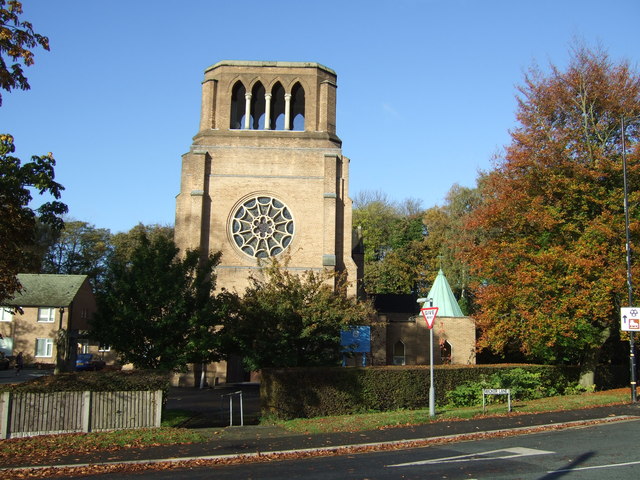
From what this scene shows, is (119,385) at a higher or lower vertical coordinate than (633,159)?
lower

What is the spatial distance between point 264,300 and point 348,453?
8.29m

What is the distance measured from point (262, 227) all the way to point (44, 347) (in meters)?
27.2

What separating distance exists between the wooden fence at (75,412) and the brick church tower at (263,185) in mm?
15634

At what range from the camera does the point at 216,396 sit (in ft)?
87.3

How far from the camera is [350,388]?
64.1 ft

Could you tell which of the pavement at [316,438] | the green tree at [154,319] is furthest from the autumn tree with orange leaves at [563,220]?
the green tree at [154,319]

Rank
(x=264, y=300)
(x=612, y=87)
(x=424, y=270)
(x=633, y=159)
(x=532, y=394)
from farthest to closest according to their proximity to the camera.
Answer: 1. (x=424, y=270)
2. (x=612, y=87)
3. (x=633, y=159)
4. (x=532, y=394)
5. (x=264, y=300)

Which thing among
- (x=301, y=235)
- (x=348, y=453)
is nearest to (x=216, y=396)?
(x=301, y=235)

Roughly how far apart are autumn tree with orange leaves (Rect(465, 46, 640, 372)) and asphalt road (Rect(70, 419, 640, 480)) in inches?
453

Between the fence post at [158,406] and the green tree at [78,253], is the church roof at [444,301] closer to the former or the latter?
the fence post at [158,406]

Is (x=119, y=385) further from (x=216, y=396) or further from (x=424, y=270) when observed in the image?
(x=424, y=270)

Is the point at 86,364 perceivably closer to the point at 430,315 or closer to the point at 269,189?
the point at 269,189

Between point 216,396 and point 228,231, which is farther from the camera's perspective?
point 228,231

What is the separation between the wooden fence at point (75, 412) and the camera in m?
15.1
